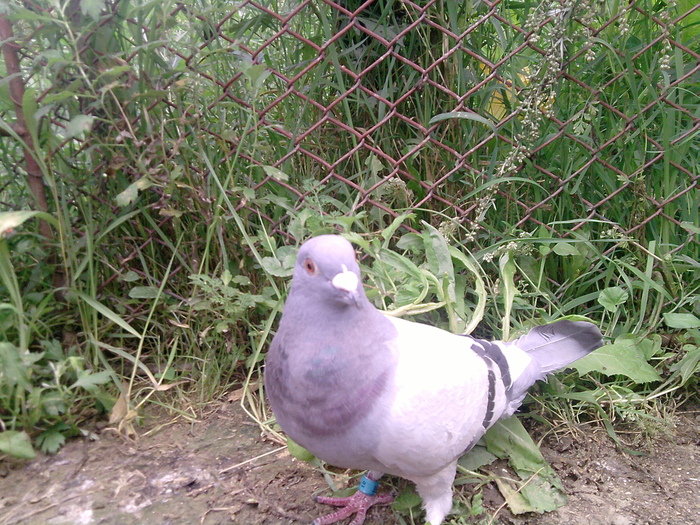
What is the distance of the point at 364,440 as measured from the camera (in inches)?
63.0

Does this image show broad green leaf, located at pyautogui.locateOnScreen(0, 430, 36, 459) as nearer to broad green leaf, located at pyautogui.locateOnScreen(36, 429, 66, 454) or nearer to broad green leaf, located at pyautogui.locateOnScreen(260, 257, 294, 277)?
broad green leaf, located at pyautogui.locateOnScreen(36, 429, 66, 454)

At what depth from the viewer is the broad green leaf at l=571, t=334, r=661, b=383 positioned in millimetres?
2256

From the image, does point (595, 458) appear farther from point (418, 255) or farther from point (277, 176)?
point (277, 176)

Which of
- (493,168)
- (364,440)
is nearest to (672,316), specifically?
(493,168)

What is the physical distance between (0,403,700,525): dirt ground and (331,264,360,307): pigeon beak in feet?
2.98

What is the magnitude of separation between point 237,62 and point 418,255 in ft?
4.09

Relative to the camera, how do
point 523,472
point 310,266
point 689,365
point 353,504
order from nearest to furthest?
point 310,266 < point 353,504 < point 523,472 < point 689,365

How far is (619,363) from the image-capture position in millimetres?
2279

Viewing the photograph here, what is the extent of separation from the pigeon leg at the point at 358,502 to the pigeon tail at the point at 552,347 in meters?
0.60

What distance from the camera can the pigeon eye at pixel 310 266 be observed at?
164cm

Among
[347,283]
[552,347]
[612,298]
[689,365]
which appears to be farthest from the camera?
[612,298]

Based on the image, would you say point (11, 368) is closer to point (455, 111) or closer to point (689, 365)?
point (455, 111)

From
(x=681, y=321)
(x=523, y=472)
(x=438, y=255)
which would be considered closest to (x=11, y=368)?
(x=438, y=255)

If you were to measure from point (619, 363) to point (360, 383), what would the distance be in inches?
50.5
